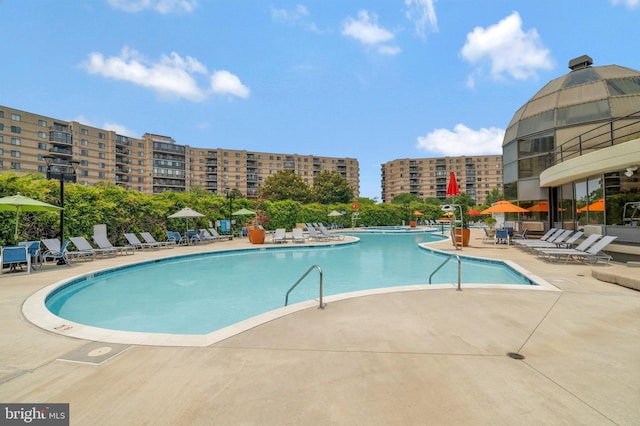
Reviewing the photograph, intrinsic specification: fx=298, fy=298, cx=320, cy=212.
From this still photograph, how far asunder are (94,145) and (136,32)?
63723 mm

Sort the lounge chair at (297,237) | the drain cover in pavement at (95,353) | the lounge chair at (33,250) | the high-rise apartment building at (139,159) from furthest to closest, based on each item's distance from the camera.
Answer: the high-rise apartment building at (139,159)
the lounge chair at (297,237)
the lounge chair at (33,250)
the drain cover in pavement at (95,353)

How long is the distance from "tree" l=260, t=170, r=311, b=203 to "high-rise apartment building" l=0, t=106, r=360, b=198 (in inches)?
550

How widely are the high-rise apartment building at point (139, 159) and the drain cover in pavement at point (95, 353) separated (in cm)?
3689

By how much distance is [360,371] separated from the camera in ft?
9.52

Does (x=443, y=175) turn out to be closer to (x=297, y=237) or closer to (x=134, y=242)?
(x=297, y=237)

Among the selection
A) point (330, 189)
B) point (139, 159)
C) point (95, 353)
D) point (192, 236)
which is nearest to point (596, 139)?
point (95, 353)

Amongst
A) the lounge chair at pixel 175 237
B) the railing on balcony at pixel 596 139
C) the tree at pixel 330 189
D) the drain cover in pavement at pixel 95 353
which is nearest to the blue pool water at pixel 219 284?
the drain cover in pavement at pixel 95 353

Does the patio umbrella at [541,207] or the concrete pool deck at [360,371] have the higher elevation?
the patio umbrella at [541,207]

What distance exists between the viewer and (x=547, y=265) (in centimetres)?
939

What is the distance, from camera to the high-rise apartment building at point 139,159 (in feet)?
182

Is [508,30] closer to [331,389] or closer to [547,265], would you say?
[547,265]

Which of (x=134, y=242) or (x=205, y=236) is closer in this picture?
(x=134, y=242)

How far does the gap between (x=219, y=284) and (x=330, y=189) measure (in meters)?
48.0

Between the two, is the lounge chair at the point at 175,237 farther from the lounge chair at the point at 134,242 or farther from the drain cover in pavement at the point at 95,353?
the drain cover in pavement at the point at 95,353
